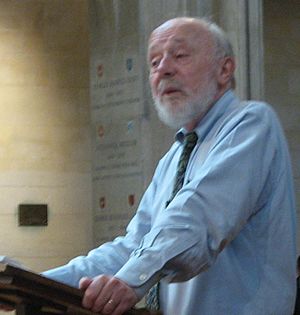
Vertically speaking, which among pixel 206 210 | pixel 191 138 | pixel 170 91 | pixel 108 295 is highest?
pixel 170 91

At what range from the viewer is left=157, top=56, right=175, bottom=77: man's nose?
3.13 meters

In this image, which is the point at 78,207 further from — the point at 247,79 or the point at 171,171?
the point at 171,171

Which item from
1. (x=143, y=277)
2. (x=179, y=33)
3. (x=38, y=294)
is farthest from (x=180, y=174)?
(x=38, y=294)

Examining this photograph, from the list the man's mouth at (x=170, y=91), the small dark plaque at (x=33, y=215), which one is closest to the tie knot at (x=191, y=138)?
the man's mouth at (x=170, y=91)

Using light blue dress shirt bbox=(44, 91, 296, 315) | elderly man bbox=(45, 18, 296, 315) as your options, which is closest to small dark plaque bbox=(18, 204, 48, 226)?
elderly man bbox=(45, 18, 296, 315)

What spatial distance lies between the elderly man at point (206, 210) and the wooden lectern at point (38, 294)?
32 millimetres

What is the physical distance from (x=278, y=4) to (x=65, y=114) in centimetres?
208

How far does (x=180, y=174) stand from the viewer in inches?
125

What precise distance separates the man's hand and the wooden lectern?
0.06 feet

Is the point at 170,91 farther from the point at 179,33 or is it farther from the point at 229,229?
the point at 229,229

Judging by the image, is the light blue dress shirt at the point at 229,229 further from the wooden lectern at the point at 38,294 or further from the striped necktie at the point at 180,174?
the wooden lectern at the point at 38,294

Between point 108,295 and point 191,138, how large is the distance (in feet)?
2.45

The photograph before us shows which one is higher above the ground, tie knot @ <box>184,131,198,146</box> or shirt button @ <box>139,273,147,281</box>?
tie knot @ <box>184,131,198,146</box>

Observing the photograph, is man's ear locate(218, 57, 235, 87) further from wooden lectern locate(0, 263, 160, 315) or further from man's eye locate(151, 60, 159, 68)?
wooden lectern locate(0, 263, 160, 315)
